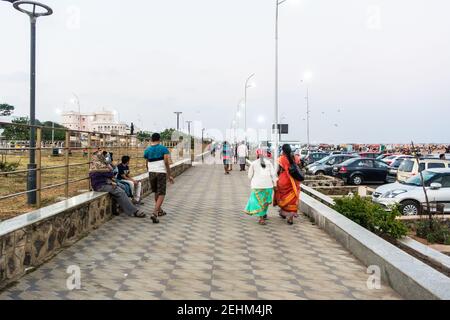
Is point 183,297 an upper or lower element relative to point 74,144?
lower

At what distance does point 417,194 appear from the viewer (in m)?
11.7

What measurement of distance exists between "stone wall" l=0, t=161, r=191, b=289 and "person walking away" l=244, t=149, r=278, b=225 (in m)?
2.99

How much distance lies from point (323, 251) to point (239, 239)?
4.78ft

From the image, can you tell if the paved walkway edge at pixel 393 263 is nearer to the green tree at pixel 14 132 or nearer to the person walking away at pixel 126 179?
the green tree at pixel 14 132

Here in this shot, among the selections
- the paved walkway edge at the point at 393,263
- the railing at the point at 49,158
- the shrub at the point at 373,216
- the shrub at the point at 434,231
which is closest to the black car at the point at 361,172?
the shrub at the point at 434,231

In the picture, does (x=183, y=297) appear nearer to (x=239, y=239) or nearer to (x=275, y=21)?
(x=239, y=239)

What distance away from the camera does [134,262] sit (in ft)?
19.2

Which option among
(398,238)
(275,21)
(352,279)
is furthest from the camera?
(275,21)

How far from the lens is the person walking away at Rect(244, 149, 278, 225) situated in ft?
29.4

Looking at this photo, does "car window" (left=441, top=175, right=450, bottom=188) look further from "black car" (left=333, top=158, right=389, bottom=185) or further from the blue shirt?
"black car" (left=333, top=158, right=389, bottom=185)

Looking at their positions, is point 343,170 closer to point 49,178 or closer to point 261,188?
point 261,188

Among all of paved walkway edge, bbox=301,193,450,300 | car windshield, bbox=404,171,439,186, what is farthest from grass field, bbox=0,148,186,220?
car windshield, bbox=404,171,439,186

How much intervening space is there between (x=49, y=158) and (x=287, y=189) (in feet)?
15.0
